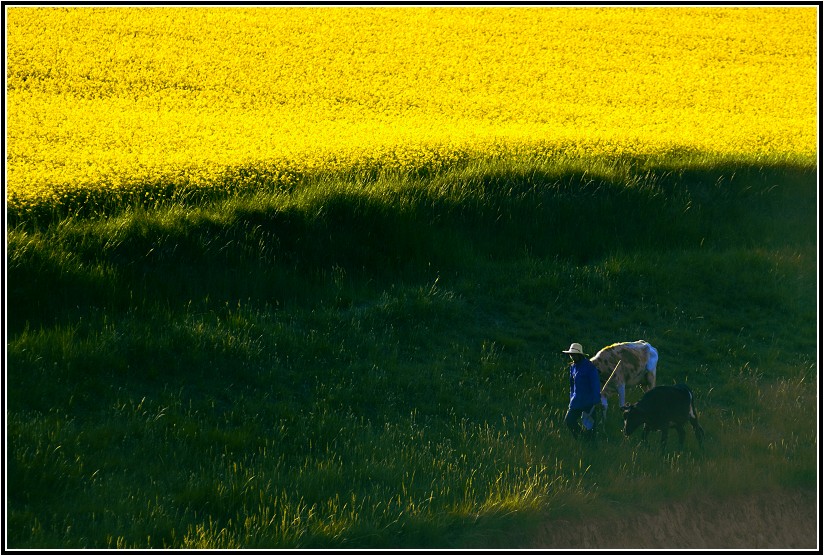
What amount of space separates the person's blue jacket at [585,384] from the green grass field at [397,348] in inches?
14.4

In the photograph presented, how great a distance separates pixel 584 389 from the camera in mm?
8617

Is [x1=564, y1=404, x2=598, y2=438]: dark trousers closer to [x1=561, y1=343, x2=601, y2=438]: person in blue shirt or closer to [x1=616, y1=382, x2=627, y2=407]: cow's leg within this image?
[x1=561, y1=343, x2=601, y2=438]: person in blue shirt

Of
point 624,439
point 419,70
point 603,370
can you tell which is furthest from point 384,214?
point 419,70

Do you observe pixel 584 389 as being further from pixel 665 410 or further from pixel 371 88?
pixel 371 88

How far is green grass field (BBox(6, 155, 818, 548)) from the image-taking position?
7543 millimetres

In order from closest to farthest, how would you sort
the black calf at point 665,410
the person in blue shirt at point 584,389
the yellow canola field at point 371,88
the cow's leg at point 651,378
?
the black calf at point 665,410 → the person in blue shirt at point 584,389 → the cow's leg at point 651,378 → the yellow canola field at point 371,88

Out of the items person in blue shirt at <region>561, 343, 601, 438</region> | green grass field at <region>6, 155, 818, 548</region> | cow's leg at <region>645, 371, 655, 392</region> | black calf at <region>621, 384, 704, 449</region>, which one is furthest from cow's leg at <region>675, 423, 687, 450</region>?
cow's leg at <region>645, 371, 655, 392</region>

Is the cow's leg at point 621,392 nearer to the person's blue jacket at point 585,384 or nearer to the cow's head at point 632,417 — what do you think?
the cow's head at point 632,417

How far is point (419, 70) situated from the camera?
24297 millimetres

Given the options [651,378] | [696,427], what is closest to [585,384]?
[696,427]

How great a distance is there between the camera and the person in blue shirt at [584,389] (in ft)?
28.1

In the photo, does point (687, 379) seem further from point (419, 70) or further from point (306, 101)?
point (419, 70)

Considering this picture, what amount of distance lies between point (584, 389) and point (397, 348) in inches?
118

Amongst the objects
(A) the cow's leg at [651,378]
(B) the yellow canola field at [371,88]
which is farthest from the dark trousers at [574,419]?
(B) the yellow canola field at [371,88]
